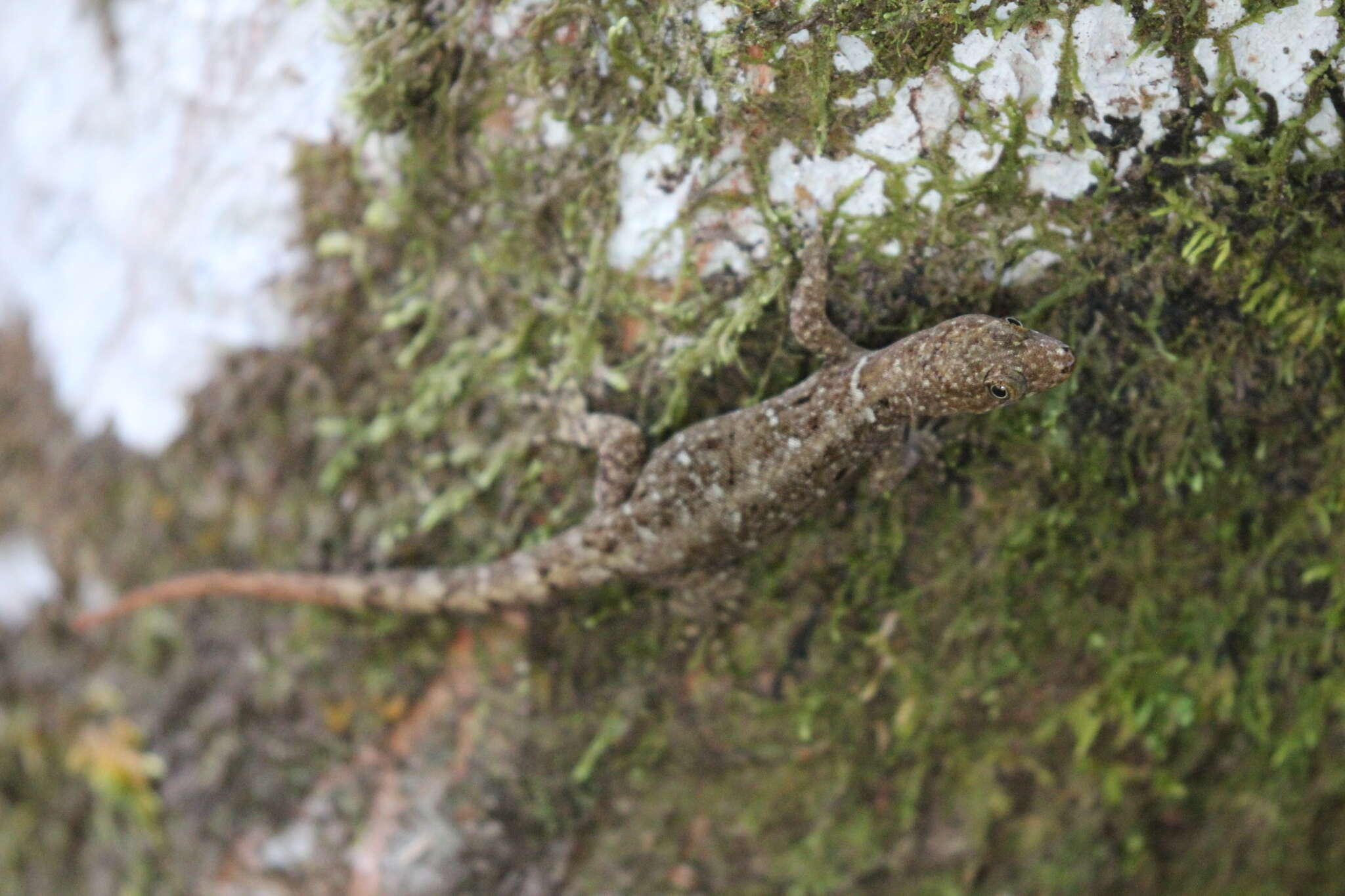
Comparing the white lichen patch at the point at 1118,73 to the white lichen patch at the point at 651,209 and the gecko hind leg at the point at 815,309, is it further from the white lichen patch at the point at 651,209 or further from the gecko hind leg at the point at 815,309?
the white lichen patch at the point at 651,209

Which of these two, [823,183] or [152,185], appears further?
[152,185]

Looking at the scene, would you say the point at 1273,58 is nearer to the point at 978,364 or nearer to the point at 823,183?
the point at 978,364

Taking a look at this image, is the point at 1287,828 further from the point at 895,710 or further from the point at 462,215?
the point at 462,215

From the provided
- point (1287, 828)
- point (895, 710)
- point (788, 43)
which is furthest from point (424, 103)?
point (1287, 828)

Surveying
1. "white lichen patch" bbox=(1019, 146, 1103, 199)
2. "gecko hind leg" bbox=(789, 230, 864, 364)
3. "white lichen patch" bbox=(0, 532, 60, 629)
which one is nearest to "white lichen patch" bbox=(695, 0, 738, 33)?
"gecko hind leg" bbox=(789, 230, 864, 364)

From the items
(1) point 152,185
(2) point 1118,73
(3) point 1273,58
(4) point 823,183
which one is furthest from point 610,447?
(1) point 152,185
